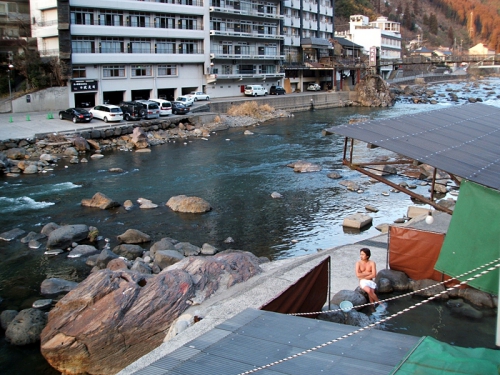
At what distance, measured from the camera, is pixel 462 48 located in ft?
648

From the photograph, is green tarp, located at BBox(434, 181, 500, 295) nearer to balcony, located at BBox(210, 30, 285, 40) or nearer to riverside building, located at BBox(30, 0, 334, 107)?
riverside building, located at BBox(30, 0, 334, 107)

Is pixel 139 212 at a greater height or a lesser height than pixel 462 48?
lesser

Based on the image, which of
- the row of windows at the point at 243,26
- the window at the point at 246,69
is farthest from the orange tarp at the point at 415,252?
the window at the point at 246,69

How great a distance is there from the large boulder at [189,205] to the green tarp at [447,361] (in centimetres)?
1831

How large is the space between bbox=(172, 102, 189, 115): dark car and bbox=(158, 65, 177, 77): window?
9449mm

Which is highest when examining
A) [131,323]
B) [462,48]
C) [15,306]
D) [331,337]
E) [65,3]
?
[462,48]

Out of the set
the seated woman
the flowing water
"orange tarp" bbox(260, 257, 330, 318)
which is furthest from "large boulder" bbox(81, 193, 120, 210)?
"orange tarp" bbox(260, 257, 330, 318)

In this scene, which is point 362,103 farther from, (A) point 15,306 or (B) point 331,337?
(B) point 331,337

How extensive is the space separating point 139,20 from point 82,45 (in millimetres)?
7389

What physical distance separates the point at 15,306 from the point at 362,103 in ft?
214

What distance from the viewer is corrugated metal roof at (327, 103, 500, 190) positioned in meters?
11.9

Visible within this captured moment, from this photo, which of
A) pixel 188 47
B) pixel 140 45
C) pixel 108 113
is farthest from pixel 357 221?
pixel 188 47

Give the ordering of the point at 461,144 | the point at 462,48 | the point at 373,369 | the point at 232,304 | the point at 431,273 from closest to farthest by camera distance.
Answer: the point at 373,369 < the point at 232,304 < the point at 431,273 < the point at 461,144 < the point at 462,48

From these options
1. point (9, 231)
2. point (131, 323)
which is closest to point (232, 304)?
point (131, 323)
